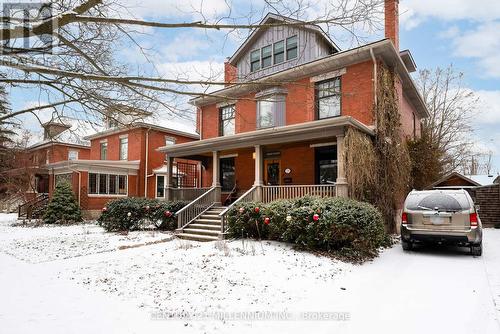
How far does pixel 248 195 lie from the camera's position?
1216 centimetres

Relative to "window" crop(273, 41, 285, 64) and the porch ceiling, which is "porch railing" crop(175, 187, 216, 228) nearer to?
the porch ceiling

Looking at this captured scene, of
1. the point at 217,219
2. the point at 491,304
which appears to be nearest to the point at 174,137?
the point at 217,219

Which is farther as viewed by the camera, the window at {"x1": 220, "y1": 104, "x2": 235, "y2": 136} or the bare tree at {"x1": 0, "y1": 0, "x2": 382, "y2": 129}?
the window at {"x1": 220, "y1": 104, "x2": 235, "y2": 136}

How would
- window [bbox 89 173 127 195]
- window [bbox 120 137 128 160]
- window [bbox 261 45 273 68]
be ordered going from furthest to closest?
window [bbox 120 137 128 160]
window [bbox 89 173 127 195]
window [bbox 261 45 273 68]

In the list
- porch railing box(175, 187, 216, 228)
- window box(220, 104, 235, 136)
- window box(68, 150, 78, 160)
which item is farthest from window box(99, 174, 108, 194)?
window box(68, 150, 78, 160)

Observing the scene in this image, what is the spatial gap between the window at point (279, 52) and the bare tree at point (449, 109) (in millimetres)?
16787

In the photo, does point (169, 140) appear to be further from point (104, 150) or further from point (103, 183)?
point (104, 150)

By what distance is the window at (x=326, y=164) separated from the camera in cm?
1391

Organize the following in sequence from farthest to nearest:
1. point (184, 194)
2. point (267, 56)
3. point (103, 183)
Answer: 1. point (103, 183)
2. point (267, 56)
3. point (184, 194)

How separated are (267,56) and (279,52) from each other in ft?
2.33

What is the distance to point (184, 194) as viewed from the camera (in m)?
15.4

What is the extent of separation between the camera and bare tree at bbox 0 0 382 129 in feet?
11.4

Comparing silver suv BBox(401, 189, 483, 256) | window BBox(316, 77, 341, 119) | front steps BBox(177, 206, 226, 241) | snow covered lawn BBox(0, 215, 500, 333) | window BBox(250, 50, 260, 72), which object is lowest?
snow covered lawn BBox(0, 215, 500, 333)

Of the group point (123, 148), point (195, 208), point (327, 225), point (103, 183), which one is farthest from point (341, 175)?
point (123, 148)
